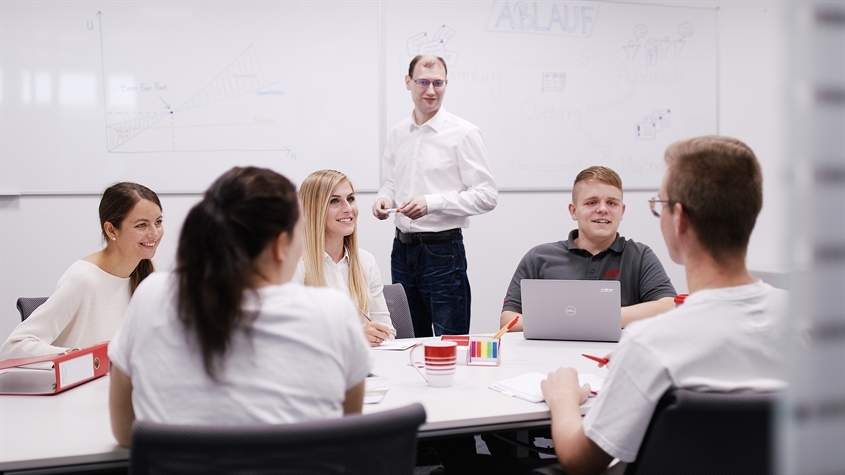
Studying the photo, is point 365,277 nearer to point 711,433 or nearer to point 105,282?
point 105,282

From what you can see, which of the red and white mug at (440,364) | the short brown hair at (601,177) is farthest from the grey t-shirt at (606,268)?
the red and white mug at (440,364)

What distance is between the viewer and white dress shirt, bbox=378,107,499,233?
3438 mm

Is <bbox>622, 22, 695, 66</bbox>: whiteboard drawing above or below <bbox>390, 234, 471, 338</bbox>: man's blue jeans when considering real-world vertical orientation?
above

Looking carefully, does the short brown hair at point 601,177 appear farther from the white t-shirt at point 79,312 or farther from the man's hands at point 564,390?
the white t-shirt at point 79,312

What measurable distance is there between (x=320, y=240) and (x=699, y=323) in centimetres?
163

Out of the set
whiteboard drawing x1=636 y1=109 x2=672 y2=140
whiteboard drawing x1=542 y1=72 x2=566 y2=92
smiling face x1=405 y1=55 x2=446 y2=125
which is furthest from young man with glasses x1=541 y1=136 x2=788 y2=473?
whiteboard drawing x1=636 y1=109 x2=672 y2=140

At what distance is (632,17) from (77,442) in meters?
4.13

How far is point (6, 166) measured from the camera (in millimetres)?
3580

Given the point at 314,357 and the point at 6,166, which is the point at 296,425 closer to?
the point at 314,357

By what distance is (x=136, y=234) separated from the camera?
234 centimetres

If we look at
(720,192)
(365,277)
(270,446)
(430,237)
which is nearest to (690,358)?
(720,192)

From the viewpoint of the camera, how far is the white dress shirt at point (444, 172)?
11.3 ft

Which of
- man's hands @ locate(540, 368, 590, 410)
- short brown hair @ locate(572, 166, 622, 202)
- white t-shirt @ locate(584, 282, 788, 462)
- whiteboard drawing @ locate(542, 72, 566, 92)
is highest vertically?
whiteboard drawing @ locate(542, 72, 566, 92)

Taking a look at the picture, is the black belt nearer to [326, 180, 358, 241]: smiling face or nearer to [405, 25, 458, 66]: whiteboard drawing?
[326, 180, 358, 241]: smiling face
